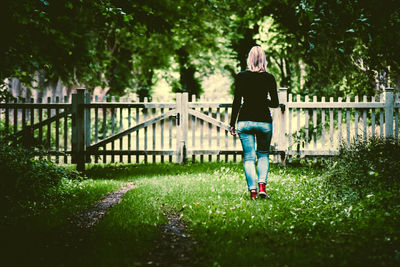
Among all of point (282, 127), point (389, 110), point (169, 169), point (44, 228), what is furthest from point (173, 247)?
point (389, 110)

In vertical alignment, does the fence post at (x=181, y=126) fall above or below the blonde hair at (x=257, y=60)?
below

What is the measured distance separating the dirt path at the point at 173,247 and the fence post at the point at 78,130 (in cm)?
567

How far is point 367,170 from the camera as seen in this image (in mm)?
5715

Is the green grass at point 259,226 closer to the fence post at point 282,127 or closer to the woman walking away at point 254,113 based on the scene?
the woman walking away at point 254,113

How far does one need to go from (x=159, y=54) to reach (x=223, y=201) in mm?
17144

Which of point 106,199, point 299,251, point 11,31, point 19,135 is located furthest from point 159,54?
point 299,251

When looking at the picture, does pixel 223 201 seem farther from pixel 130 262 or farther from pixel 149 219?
pixel 130 262

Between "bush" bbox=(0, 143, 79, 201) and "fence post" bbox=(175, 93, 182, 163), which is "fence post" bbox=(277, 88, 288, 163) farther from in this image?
"bush" bbox=(0, 143, 79, 201)

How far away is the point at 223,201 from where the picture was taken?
223 inches

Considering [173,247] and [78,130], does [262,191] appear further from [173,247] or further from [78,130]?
[78,130]

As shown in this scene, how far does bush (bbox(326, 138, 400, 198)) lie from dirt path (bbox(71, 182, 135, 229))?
3.32 metres

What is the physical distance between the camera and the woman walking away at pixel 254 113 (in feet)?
18.9

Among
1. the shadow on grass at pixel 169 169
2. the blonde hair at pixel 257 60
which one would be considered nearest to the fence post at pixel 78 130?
the shadow on grass at pixel 169 169

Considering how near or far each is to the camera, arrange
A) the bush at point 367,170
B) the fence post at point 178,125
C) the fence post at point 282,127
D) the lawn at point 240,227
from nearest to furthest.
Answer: the lawn at point 240,227
the bush at point 367,170
the fence post at point 282,127
the fence post at point 178,125
